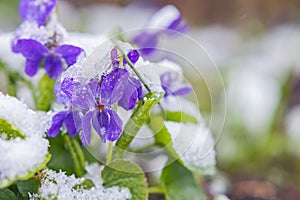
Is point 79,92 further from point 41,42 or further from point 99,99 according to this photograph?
point 41,42

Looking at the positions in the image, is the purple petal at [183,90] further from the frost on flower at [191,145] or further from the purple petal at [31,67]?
the purple petal at [31,67]

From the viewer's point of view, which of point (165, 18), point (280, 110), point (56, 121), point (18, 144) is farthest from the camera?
point (280, 110)

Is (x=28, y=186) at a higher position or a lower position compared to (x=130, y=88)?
lower

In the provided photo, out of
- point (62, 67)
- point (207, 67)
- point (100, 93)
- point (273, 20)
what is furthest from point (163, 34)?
point (273, 20)

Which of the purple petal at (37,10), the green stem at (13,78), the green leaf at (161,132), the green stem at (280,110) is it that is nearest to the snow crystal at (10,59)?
the green stem at (13,78)

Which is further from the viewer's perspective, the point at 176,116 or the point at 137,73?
the point at 176,116

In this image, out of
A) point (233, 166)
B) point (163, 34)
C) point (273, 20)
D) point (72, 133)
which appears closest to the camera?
point (72, 133)

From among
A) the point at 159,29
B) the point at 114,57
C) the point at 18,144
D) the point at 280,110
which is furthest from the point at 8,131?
the point at 280,110

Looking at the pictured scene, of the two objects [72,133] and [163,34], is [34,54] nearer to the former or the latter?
[72,133]
